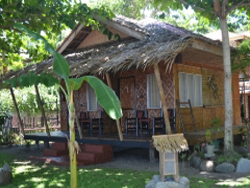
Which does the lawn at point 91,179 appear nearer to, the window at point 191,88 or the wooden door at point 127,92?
the wooden door at point 127,92

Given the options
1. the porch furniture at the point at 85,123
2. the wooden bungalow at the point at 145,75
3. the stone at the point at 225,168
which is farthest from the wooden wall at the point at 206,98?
the porch furniture at the point at 85,123

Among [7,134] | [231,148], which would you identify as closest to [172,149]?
[231,148]

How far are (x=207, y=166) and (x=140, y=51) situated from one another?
3.53 metres

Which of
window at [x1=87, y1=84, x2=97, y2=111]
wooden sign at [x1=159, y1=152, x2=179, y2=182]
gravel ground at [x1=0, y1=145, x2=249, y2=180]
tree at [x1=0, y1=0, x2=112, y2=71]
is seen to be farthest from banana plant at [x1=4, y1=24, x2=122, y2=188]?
window at [x1=87, y1=84, x2=97, y2=111]

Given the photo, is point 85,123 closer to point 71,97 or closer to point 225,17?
point 225,17

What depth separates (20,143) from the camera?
15.3 m

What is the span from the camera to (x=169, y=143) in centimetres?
596

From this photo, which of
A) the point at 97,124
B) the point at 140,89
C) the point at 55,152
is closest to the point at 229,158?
the point at 140,89

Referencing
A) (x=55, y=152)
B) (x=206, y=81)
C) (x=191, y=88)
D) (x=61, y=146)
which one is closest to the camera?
(x=55, y=152)

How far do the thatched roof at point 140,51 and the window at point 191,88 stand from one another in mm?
1127

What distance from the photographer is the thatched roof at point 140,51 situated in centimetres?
775

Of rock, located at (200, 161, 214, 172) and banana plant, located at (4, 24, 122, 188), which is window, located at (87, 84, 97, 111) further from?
banana plant, located at (4, 24, 122, 188)

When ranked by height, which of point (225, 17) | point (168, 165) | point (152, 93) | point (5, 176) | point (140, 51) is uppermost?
point (225, 17)

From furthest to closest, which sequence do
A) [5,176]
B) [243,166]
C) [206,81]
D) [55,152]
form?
[206,81], [55,152], [243,166], [5,176]
